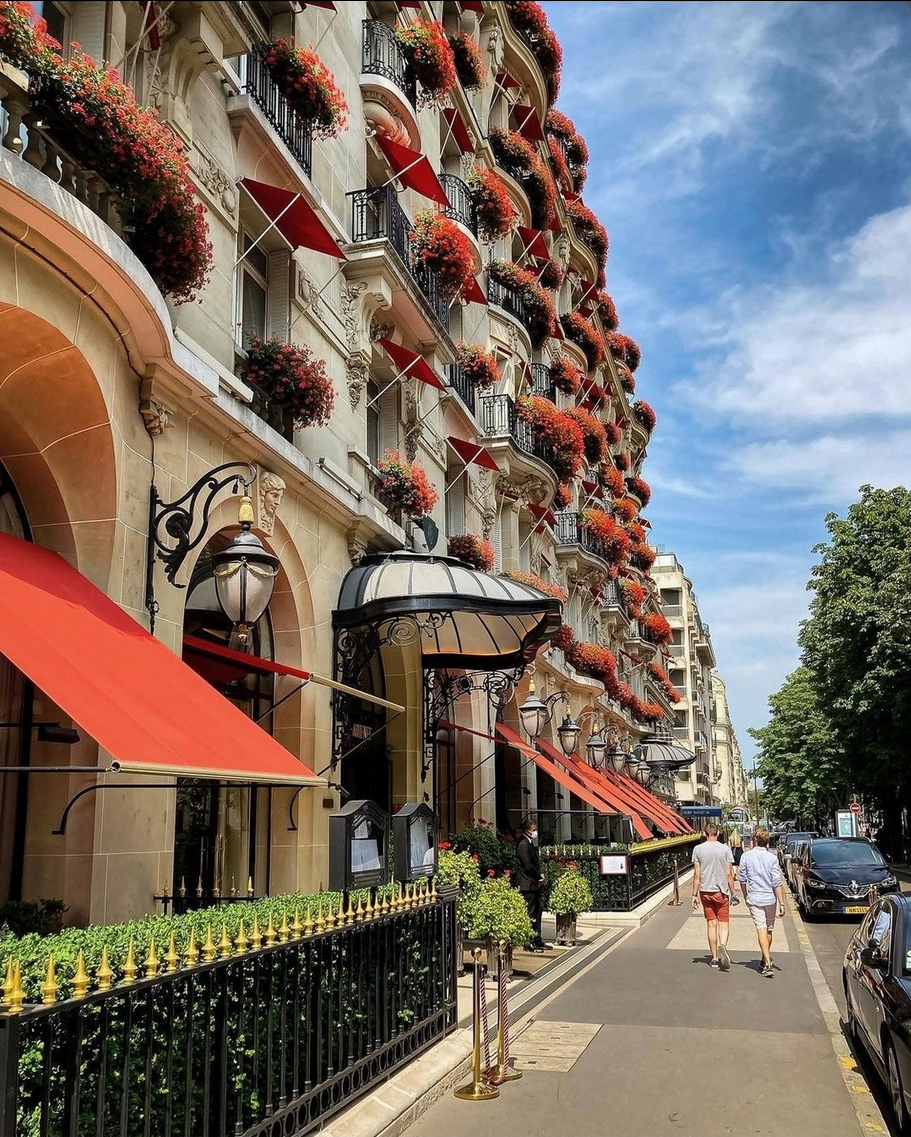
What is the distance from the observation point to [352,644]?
1366cm

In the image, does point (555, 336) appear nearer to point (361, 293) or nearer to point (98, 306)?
point (361, 293)

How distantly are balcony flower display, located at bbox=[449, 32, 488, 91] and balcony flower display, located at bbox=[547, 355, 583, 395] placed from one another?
9.33 m

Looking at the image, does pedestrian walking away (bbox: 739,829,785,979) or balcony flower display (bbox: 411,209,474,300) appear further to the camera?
balcony flower display (bbox: 411,209,474,300)

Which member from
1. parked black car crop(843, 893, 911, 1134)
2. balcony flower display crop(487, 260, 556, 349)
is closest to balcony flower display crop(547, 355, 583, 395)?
balcony flower display crop(487, 260, 556, 349)

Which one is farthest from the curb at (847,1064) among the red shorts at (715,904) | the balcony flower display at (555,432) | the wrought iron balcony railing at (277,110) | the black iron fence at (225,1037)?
the balcony flower display at (555,432)

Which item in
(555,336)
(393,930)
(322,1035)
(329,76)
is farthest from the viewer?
(555,336)

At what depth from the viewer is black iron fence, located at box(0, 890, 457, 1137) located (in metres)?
4.02

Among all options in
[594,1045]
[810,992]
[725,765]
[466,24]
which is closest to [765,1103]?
[594,1045]

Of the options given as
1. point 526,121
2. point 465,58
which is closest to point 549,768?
point 465,58

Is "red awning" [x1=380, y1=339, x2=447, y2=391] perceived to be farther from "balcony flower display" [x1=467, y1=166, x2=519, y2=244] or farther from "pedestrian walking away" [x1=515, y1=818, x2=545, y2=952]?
"pedestrian walking away" [x1=515, y1=818, x2=545, y2=952]

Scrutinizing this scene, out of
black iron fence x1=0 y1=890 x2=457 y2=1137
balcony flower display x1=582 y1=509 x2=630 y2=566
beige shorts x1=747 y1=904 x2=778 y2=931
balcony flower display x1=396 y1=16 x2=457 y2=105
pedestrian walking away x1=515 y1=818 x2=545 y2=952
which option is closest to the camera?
black iron fence x1=0 y1=890 x2=457 y2=1137

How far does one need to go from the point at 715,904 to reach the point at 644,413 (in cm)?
4091

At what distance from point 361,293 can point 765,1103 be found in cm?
1180

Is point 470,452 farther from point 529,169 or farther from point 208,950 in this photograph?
point 208,950
